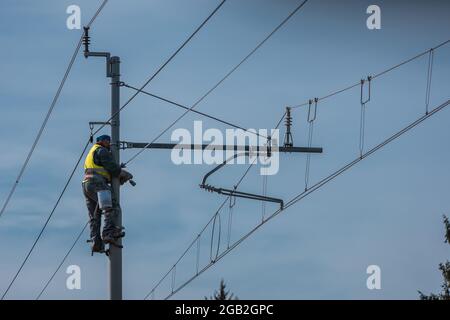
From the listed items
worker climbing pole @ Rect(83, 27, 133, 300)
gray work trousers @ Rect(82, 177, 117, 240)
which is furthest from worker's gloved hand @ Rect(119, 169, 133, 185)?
gray work trousers @ Rect(82, 177, 117, 240)

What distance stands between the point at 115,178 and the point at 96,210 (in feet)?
2.00

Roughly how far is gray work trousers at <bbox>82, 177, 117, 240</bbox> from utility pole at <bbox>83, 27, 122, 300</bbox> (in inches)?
6.3

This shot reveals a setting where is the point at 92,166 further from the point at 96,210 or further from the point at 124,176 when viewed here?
the point at 96,210

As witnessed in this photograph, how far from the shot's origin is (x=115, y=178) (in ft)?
107

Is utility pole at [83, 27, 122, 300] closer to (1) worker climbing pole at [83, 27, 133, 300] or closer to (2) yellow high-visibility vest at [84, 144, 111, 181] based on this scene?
(1) worker climbing pole at [83, 27, 133, 300]

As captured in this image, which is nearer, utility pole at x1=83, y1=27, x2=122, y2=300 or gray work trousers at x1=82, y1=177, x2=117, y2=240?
gray work trousers at x1=82, y1=177, x2=117, y2=240

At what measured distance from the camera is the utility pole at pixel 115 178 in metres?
32.7

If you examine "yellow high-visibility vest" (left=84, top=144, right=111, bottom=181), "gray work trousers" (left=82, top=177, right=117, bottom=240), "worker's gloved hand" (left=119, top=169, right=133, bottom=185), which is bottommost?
"gray work trousers" (left=82, top=177, right=117, bottom=240)

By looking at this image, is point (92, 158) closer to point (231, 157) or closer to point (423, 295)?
point (231, 157)

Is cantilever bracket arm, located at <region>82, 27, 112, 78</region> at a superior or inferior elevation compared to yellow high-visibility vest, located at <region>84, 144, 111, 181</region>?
superior

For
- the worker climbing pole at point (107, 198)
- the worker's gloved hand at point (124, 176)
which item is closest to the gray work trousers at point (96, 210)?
the worker climbing pole at point (107, 198)

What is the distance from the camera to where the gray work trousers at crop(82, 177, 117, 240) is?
32469 millimetres
